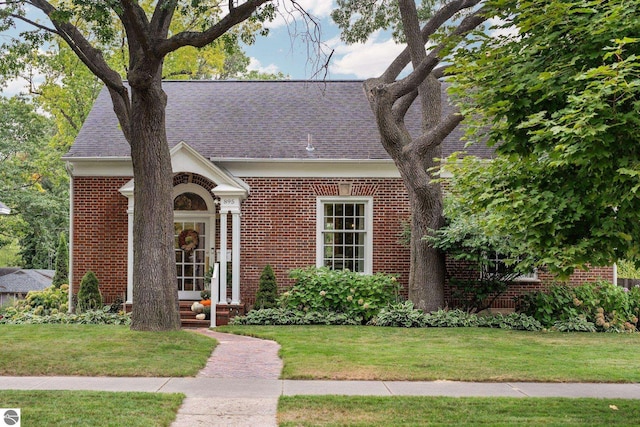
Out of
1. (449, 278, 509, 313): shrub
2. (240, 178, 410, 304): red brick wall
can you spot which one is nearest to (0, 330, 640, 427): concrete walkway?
(449, 278, 509, 313): shrub

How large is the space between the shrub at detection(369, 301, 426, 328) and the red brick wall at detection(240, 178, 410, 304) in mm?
2076

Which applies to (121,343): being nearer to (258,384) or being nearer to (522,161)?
(258,384)

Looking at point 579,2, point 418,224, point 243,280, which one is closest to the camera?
point 579,2

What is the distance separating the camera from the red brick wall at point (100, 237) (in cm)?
1557

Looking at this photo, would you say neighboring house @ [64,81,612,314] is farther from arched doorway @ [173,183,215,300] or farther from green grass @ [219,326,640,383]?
green grass @ [219,326,640,383]

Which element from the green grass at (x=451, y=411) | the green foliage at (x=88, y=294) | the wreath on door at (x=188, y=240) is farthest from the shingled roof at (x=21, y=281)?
the green grass at (x=451, y=411)

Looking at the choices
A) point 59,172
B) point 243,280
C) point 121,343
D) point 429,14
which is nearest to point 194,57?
point 59,172

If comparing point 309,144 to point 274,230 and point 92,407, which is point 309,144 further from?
point 92,407

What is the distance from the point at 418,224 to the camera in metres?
14.2

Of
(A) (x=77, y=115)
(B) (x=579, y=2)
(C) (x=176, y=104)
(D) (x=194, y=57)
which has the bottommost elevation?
(B) (x=579, y=2)

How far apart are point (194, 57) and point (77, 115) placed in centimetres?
608

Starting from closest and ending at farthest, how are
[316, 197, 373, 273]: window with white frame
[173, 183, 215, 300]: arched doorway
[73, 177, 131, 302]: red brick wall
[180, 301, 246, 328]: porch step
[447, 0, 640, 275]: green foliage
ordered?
[447, 0, 640, 275]: green foliage < [180, 301, 246, 328]: porch step < [73, 177, 131, 302]: red brick wall < [173, 183, 215, 300]: arched doorway < [316, 197, 373, 273]: window with white frame

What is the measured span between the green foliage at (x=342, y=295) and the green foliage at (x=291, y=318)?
21 cm

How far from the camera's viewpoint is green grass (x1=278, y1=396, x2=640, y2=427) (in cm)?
586
